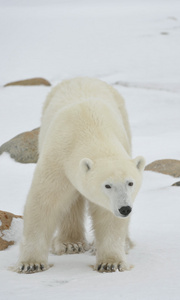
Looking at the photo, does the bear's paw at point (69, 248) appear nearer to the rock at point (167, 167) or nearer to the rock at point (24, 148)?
the rock at point (167, 167)

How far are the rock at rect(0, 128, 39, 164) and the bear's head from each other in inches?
178

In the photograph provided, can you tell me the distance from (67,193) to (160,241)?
3.45 ft

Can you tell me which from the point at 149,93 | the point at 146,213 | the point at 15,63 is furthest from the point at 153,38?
the point at 146,213

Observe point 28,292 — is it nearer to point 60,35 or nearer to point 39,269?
point 39,269

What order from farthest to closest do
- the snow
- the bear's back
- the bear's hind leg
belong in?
the bear's hind leg
the bear's back
the snow

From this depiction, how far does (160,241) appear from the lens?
4070mm

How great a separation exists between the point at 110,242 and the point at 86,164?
0.66m

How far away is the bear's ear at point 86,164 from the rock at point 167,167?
4.02m

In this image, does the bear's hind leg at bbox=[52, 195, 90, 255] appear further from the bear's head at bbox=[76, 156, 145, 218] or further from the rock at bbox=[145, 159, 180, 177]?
the rock at bbox=[145, 159, 180, 177]

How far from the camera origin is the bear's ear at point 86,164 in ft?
10.0

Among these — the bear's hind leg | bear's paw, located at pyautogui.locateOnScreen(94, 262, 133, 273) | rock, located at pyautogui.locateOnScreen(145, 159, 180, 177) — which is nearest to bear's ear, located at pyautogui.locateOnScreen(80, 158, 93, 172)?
bear's paw, located at pyautogui.locateOnScreen(94, 262, 133, 273)

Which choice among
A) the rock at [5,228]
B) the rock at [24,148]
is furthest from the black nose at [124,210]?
the rock at [24,148]

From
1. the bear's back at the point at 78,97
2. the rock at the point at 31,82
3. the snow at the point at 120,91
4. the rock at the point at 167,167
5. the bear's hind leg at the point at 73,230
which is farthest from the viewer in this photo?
the rock at the point at 31,82

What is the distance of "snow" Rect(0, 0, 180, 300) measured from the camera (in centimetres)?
280
